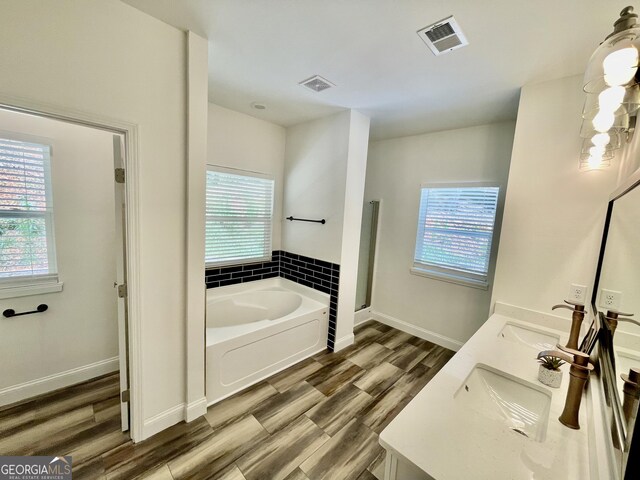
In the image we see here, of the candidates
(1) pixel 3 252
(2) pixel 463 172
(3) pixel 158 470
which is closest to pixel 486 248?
(2) pixel 463 172

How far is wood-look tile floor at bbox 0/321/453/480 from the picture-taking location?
5.13 feet

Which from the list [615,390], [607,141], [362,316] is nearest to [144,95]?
[615,390]

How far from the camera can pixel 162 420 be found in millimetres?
1778

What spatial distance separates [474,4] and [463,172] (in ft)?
6.36

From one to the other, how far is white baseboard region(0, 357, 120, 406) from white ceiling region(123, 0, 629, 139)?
2.71 m

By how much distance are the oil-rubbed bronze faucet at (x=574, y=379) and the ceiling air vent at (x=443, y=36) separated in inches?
64.6

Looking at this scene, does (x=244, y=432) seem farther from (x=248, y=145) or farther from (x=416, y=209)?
(x=416, y=209)

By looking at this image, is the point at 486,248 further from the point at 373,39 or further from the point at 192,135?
the point at 192,135

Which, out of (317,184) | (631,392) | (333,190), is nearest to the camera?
(631,392)

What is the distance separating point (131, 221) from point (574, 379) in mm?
2197

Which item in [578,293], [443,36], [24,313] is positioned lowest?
[24,313]

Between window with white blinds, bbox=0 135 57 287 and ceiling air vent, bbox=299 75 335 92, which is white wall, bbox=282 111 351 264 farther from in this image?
window with white blinds, bbox=0 135 57 287

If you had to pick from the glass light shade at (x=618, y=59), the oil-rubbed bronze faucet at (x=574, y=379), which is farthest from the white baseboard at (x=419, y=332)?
the glass light shade at (x=618, y=59)

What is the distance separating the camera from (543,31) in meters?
1.40
